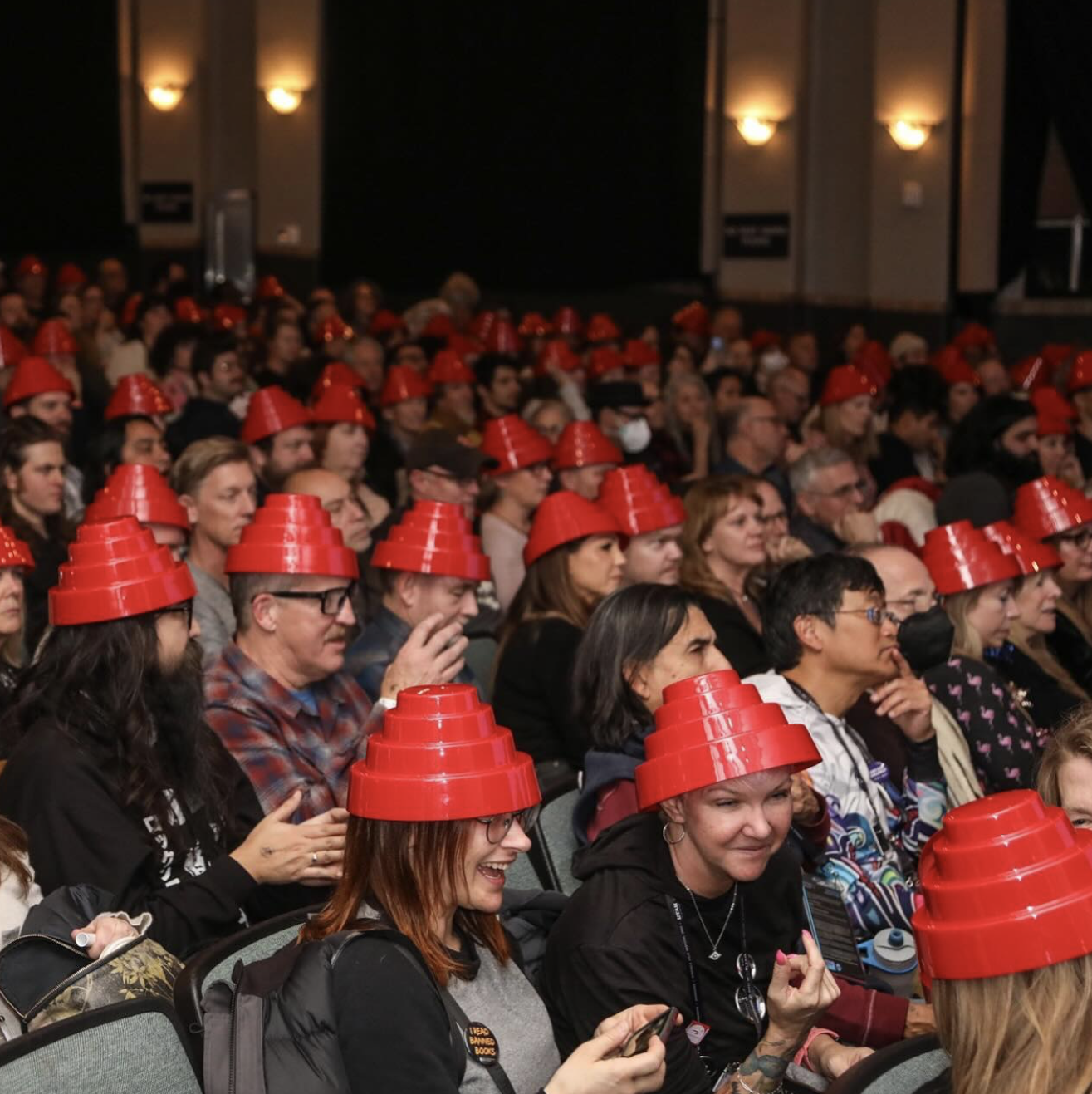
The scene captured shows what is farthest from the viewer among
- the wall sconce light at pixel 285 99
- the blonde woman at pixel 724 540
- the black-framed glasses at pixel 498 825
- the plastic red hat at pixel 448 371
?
the wall sconce light at pixel 285 99

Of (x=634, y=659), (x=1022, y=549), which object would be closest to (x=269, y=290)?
(x=1022, y=549)

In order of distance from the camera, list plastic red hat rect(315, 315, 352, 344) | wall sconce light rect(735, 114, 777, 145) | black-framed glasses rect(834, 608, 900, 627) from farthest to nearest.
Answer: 1. wall sconce light rect(735, 114, 777, 145)
2. plastic red hat rect(315, 315, 352, 344)
3. black-framed glasses rect(834, 608, 900, 627)

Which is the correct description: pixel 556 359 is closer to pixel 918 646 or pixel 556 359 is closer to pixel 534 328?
pixel 534 328

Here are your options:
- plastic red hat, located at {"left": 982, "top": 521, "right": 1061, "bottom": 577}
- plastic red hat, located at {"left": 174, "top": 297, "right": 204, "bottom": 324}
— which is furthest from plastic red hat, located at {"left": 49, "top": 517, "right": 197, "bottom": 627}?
plastic red hat, located at {"left": 174, "top": 297, "right": 204, "bottom": 324}

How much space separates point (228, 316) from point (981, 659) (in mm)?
8586

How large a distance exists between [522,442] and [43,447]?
2.04 metres

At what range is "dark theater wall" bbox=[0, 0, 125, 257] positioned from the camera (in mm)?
19734

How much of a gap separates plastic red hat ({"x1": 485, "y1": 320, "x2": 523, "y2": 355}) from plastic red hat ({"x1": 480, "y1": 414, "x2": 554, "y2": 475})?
5.50 m

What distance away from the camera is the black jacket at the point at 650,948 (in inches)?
113

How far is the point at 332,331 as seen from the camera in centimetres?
1273

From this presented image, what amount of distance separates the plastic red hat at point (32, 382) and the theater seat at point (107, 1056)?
208 inches

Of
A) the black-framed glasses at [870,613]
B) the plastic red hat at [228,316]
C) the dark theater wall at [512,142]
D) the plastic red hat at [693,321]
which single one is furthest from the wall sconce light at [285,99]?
the black-framed glasses at [870,613]

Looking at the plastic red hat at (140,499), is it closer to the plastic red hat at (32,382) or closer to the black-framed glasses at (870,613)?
the black-framed glasses at (870,613)

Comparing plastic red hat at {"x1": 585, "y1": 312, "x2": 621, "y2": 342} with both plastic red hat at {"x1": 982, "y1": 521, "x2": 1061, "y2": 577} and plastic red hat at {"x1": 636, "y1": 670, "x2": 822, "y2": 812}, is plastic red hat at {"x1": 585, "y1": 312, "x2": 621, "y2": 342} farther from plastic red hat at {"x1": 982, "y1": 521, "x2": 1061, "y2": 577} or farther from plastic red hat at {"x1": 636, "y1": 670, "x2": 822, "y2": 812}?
plastic red hat at {"x1": 636, "y1": 670, "x2": 822, "y2": 812}
